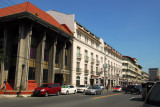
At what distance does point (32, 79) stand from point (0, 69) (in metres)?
5.30

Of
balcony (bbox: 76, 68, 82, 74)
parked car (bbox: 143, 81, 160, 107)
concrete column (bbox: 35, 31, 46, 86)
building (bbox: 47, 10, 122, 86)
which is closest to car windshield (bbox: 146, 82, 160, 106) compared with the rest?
parked car (bbox: 143, 81, 160, 107)

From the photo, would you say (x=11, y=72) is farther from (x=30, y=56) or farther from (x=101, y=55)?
(x=101, y=55)

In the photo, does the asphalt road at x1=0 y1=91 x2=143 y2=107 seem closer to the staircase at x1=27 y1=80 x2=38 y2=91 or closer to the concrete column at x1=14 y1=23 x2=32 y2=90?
the concrete column at x1=14 y1=23 x2=32 y2=90

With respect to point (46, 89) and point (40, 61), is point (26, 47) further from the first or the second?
point (46, 89)

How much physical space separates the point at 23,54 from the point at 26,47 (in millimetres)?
1186

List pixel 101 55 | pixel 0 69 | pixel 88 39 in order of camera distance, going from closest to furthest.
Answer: pixel 0 69 → pixel 88 39 → pixel 101 55

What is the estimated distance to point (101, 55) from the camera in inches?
2158

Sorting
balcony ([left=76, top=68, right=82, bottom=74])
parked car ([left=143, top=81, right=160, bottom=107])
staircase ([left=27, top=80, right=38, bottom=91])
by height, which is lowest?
staircase ([left=27, top=80, right=38, bottom=91])

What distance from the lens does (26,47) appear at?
25.7 meters

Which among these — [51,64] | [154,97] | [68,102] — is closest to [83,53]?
[51,64]

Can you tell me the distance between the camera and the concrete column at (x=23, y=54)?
2462 cm

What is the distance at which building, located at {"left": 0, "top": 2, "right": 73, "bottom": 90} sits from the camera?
25.1 m

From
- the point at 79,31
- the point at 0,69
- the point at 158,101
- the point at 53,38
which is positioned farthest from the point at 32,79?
the point at 158,101

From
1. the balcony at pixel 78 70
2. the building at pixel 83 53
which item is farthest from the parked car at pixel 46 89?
the balcony at pixel 78 70
